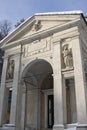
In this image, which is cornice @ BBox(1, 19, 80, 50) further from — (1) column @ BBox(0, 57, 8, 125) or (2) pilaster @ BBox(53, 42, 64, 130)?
(1) column @ BBox(0, 57, 8, 125)

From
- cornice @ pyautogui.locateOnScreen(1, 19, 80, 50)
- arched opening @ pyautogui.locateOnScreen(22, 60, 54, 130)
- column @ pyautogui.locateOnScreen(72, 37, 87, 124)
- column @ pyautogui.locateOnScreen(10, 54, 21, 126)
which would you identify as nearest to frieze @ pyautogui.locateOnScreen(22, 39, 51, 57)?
cornice @ pyautogui.locateOnScreen(1, 19, 80, 50)

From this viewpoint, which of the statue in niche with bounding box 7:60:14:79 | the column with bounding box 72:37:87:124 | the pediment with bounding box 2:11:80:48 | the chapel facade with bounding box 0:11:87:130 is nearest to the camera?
the column with bounding box 72:37:87:124

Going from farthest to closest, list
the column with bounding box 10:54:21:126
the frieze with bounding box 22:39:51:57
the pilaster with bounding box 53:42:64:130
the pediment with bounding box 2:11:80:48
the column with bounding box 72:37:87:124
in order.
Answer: the frieze with bounding box 22:39:51:57 → the pediment with bounding box 2:11:80:48 → the column with bounding box 10:54:21:126 → the pilaster with bounding box 53:42:64:130 → the column with bounding box 72:37:87:124

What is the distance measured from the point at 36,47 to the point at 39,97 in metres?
3.73

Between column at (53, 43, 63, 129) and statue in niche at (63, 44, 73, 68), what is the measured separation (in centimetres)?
30

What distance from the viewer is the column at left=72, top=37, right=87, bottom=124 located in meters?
7.95

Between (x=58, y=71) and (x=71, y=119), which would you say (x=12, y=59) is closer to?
(x=58, y=71)

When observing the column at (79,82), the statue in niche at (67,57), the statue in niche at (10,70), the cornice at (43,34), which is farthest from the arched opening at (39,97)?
the column at (79,82)

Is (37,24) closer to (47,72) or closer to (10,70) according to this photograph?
(10,70)

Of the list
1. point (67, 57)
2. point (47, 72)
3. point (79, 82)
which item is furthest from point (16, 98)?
point (79, 82)

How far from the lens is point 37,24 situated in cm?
1141

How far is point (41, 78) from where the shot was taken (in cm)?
1334

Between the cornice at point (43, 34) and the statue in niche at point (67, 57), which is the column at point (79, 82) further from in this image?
the cornice at point (43, 34)

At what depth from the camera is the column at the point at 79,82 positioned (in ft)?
26.1
